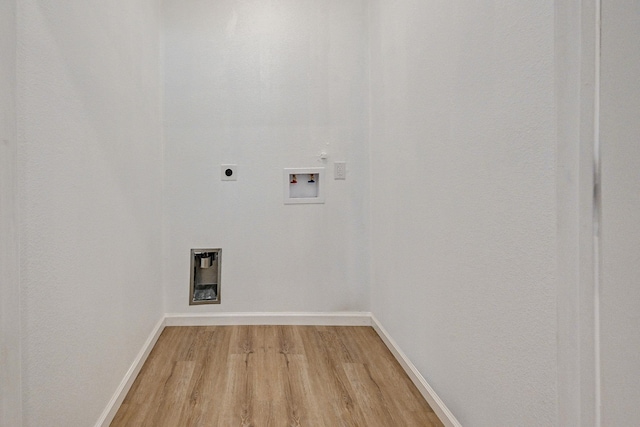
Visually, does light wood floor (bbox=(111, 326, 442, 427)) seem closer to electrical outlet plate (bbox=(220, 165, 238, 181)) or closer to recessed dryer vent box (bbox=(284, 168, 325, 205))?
recessed dryer vent box (bbox=(284, 168, 325, 205))

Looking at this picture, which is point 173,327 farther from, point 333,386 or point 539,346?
point 539,346

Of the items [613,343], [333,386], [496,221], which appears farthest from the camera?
[333,386]

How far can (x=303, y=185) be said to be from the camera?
3143 mm

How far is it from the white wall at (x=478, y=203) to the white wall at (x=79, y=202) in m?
1.32

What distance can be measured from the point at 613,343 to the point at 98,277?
1689 mm

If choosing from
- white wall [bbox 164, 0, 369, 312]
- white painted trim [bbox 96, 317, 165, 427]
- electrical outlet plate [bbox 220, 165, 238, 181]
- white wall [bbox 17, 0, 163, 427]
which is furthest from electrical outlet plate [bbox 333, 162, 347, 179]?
white painted trim [bbox 96, 317, 165, 427]

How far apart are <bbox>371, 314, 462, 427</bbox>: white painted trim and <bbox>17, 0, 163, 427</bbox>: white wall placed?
1.34m

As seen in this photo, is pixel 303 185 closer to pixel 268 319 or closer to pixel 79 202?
pixel 268 319

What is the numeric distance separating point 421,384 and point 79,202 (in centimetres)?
162

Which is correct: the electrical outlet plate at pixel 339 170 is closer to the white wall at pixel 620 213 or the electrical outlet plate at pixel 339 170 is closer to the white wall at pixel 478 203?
the white wall at pixel 478 203

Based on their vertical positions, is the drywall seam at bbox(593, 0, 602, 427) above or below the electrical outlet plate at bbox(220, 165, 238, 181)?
below

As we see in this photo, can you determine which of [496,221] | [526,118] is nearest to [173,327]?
[496,221]

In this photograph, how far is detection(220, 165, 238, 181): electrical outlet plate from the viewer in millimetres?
3088

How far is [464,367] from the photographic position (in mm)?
1580
